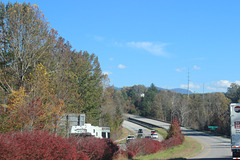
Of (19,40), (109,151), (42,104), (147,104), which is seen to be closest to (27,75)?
(19,40)

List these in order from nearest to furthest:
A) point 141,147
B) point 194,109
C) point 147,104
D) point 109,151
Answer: point 109,151 < point 141,147 < point 194,109 < point 147,104

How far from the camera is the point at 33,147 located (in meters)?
11.1

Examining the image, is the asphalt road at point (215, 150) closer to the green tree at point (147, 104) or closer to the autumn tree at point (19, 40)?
the autumn tree at point (19, 40)

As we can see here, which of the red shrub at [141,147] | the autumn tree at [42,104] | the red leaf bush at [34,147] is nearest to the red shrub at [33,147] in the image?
the red leaf bush at [34,147]

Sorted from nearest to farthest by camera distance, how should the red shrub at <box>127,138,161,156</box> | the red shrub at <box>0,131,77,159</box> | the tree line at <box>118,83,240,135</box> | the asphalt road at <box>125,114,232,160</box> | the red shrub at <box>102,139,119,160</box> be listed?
the red shrub at <box>0,131,77,159</box> < the red shrub at <box>102,139,119,160</box> < the asphalt road at <box>125,114,232,160</box> < the red shrub at <box>127,138,161,156</box> < the tree line at <box>118,83,240,135</box>

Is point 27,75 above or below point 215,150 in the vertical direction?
above

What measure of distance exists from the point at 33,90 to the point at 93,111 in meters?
26.8

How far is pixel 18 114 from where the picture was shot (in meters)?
18.2

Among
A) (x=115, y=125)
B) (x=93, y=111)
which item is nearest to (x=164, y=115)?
(x=115, y=125)

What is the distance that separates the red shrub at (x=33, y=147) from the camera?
9.89 metres

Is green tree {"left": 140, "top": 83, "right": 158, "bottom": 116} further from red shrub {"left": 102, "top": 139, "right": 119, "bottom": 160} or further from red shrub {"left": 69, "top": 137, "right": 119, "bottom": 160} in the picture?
red shrub {"left": 69, "top": 137, "right": 119, "bottom": 160}

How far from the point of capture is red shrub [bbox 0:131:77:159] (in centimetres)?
989

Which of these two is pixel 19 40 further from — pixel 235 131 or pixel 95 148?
pixel 235 131

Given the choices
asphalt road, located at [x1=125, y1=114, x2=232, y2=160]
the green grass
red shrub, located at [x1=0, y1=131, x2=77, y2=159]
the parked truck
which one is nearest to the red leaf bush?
red shrub, located at [x1=0, y1=131, x2=77, y2=159]
